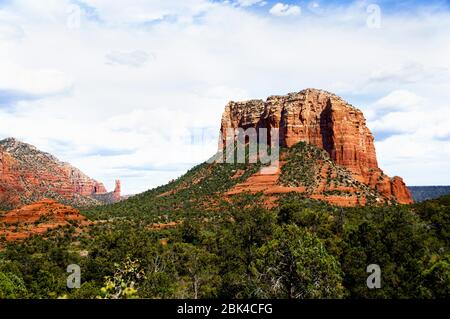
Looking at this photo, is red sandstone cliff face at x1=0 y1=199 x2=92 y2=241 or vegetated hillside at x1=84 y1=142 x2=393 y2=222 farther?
vegetated hillside at x1=84 y1=142 x2=393 y2=222

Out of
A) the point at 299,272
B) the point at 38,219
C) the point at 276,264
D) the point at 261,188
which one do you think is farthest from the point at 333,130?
the point at 299,272

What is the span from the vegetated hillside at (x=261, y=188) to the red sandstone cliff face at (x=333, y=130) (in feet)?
12.1

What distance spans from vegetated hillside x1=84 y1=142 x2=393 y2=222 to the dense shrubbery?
36.0 meters

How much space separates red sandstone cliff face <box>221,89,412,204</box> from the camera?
113m

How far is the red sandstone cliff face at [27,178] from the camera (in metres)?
132

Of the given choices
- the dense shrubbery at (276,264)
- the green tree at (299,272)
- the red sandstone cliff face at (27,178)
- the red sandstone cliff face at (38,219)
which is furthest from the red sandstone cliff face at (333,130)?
the green tree at (299,272)

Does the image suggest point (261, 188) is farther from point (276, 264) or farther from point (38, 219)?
point (276, 264)

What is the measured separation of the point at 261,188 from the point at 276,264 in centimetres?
7228

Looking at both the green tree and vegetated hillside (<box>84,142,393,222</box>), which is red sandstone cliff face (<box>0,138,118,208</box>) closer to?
vegetated hillside (<box>84,142,393,222</box>)

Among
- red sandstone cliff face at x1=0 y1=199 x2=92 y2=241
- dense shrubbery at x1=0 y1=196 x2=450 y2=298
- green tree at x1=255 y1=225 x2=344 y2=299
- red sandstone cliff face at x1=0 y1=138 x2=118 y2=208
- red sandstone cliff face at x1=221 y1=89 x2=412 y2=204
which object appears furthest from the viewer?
red sandstone cliff face at x1=0 y1=138 x2=118 y2=208

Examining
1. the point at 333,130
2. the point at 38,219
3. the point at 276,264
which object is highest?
the point at 333,130

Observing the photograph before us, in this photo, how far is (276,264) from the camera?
27.4 metres

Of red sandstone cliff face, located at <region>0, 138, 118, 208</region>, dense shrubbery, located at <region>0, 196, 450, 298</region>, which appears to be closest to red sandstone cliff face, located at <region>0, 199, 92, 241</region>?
dense shrubbery, located at <region>0, 196, 450, 298</region>

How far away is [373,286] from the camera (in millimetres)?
29906
